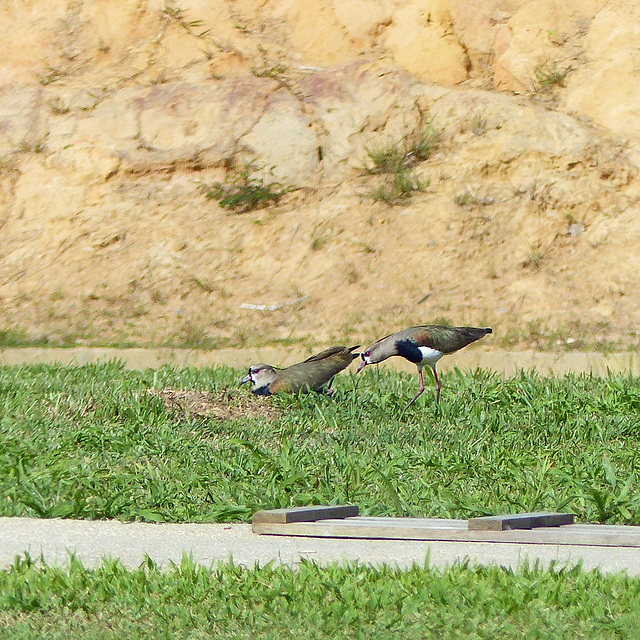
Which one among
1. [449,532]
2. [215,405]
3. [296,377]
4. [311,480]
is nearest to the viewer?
[449,532]

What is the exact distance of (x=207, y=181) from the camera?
628 inches

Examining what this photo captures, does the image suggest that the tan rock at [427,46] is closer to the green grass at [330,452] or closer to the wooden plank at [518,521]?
the green grass at [330,452]

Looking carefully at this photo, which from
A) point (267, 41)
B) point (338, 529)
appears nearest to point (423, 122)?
point (267, 41)

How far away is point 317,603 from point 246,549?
1273 mm

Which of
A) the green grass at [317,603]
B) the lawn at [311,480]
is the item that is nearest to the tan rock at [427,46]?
the lawn at [311,480]

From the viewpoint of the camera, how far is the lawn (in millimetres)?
4133

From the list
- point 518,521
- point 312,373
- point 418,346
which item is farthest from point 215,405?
point 518,521

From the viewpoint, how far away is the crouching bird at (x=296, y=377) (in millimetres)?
9523

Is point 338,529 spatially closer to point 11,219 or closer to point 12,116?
point 11,219

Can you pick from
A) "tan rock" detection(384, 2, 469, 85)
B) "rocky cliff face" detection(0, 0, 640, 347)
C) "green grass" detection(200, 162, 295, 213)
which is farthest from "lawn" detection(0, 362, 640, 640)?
"tan rock" detection(384, 2, 469, 85)

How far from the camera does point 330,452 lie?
25.9 feet

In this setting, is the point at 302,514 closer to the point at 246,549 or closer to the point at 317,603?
the point at 246,549

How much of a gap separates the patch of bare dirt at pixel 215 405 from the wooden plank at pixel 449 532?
9.90ft

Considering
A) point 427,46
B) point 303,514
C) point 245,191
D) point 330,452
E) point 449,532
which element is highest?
point 449,532
